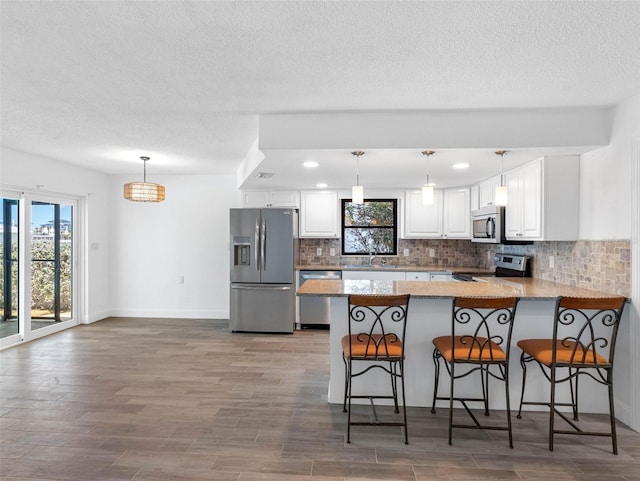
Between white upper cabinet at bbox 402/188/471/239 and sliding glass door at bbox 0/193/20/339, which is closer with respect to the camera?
sliding glass door at bbox 0/193/20/339

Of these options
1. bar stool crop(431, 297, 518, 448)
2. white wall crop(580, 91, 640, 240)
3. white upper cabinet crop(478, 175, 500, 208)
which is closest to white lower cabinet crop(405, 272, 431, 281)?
white upper cabinet crop(478, 175, 500, 208)

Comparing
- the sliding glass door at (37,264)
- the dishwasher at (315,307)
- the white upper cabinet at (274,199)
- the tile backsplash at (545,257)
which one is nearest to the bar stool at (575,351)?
the tile backsplash at (545,257)

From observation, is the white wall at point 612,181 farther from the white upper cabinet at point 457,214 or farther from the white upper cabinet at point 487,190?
the white upper cabinet at point 457,214

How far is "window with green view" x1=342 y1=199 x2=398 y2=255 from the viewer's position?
5934mm

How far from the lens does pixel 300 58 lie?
6.93ft

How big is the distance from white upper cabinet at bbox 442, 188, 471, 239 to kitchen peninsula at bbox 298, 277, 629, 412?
236 centimetres

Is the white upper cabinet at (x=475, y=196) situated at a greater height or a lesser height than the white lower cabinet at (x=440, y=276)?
greater

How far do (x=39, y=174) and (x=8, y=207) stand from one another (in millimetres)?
532

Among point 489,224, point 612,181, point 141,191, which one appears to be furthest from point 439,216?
point 141,191

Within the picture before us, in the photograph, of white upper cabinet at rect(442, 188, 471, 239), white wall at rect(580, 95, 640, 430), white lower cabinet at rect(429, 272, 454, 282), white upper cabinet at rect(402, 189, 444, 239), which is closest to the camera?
white wall at rect(580, 95, 640, 430)

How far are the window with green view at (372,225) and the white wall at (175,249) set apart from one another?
178 cm

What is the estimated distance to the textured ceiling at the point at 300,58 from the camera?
1714 millimetres

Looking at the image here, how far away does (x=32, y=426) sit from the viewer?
8.66 ft

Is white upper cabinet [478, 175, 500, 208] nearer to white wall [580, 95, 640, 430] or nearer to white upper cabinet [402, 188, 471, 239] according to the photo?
white upper cabinet [402, 188, 471, 239]
